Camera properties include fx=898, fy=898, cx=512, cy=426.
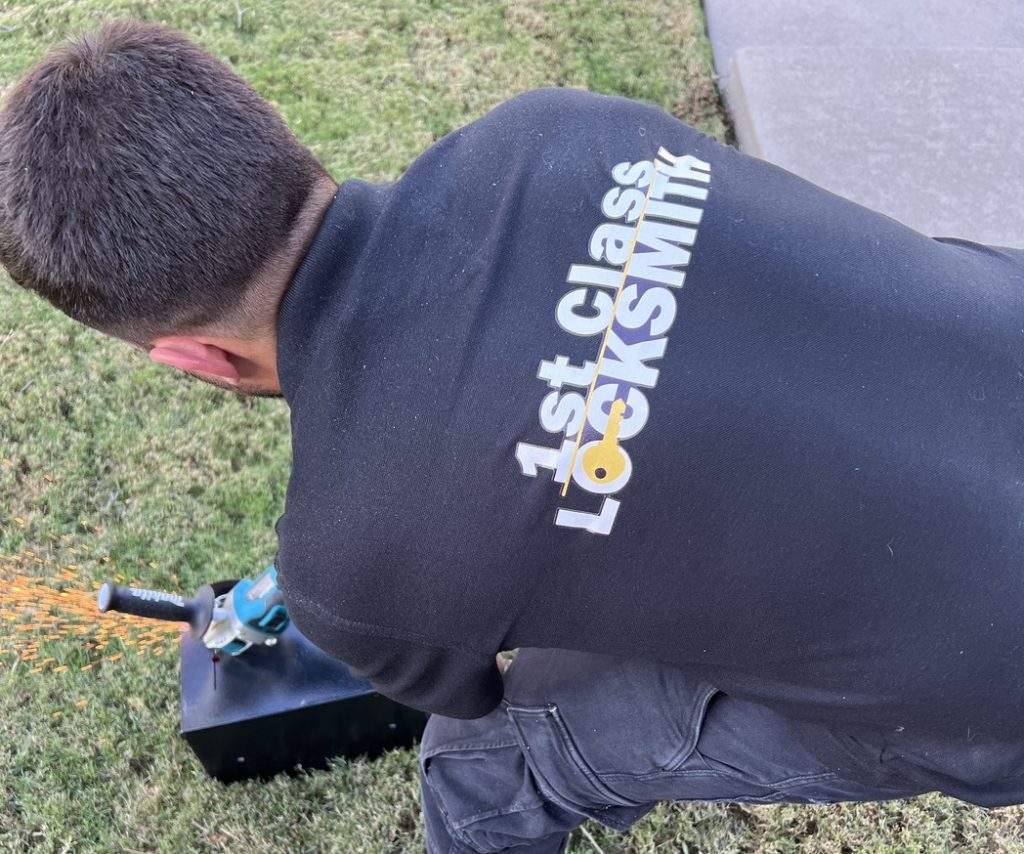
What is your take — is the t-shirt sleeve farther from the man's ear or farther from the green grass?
the green grass

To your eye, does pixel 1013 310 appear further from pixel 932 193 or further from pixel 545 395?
pixel 932 193

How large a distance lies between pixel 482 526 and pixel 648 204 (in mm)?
445

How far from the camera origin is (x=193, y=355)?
1234 mm

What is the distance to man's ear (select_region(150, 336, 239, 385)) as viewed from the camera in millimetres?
1217

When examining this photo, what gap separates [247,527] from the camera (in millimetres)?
2395

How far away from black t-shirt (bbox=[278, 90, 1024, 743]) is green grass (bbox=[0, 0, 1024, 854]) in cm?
98

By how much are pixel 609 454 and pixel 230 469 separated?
172 cm

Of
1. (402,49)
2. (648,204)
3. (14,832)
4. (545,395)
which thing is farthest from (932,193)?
(14,832)

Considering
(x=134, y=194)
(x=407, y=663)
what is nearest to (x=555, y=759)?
(x=407, y=663)

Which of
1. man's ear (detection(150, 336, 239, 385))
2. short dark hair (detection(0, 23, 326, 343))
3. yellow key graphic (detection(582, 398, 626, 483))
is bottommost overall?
man's ear (detection(150, 336, 239, 385))

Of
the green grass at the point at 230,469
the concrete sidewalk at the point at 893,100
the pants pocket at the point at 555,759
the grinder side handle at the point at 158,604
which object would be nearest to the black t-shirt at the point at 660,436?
the pants pocket at the point at 555,759

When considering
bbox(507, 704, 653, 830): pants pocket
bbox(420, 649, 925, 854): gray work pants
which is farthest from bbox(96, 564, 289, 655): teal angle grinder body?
bbox(507, 704, 653, 830): pants pocket

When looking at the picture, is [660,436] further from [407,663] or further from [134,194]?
[134,194]

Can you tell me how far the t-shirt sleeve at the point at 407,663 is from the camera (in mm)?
1160
